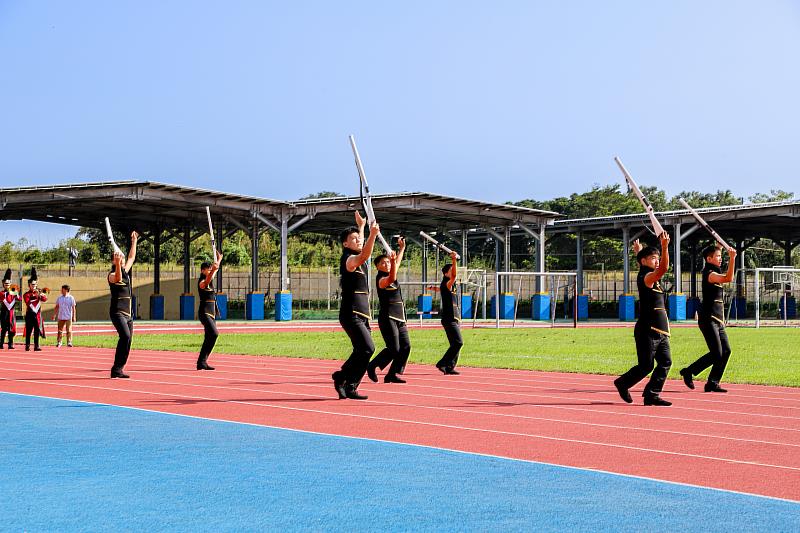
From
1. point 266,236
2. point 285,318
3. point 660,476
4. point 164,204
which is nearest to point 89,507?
point 660,476

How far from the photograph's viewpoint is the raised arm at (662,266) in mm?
10562

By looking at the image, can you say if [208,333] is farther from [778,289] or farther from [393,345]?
[778,289]

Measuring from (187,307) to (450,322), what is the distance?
32867 mm

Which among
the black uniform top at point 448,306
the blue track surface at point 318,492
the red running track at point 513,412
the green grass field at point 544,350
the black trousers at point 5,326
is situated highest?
the black uniform top at point 448,306

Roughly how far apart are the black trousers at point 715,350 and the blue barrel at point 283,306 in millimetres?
30730

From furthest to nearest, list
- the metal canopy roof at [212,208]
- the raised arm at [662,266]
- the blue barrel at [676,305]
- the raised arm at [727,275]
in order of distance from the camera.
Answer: the blue barrel at [676,305] < the metal canopy roof at [212,208] < the raised arm at [727,275] < the raised arm at [662,266]

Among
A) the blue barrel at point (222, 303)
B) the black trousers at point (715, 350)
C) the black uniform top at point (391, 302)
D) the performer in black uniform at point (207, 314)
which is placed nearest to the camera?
the black trousers at point (715, 350)

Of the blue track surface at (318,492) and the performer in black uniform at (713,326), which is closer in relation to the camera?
the blue track surface at (318,492)

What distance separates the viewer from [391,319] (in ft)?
43.3

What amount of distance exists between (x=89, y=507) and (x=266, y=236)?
197ft

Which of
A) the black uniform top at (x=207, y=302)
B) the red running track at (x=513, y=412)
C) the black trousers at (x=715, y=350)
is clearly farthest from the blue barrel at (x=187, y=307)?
the black trousers at (x=715, y=350)

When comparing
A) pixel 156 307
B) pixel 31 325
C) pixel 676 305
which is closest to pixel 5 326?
pixel 31 325

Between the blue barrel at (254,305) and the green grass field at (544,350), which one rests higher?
the blue barrel at (254,305)

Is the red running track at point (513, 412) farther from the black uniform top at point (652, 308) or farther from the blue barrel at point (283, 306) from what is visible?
the blue barrel at point (283, 306)
